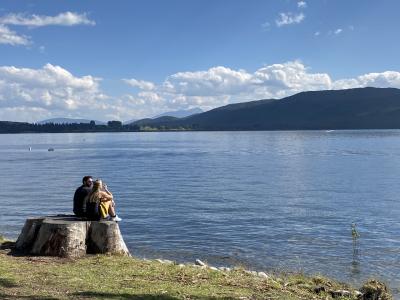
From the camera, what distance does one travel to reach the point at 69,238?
15625 mm

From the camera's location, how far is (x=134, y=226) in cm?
3188

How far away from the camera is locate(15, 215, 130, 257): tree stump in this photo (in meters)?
15.6

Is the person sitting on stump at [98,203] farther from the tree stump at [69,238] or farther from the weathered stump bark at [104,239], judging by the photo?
the weathered stump bark at [104,239]

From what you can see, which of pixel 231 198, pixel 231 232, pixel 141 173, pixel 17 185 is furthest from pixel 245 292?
pixel 141 173

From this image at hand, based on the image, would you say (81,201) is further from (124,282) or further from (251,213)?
(251,213)

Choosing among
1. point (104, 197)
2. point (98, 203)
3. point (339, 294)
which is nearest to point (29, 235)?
point (98, 203)

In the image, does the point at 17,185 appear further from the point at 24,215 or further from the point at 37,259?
the point at 37,259

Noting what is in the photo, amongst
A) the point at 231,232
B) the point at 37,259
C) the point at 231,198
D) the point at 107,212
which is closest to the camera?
the point at 37,259

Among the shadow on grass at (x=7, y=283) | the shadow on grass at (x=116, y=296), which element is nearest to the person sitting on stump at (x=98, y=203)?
the shadow on grass at (x=7, y=283)

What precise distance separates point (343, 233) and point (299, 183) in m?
28.0

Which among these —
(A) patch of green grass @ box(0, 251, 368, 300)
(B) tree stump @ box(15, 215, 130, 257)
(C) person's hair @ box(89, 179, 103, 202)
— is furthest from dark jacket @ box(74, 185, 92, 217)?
(A) patch of green grass @ box(0, 251, 368, 300)

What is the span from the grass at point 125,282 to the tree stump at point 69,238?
0.45 m

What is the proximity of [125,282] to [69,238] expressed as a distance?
3915 mm

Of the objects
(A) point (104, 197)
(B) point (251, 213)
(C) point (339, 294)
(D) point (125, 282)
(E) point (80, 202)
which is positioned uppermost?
(A) point (104, 197)
